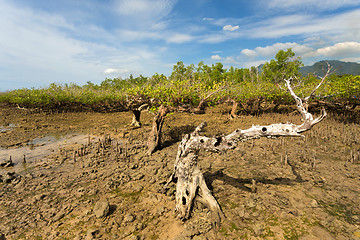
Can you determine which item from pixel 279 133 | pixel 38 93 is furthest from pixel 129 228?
pixel 38 93

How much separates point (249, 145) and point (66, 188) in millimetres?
8961

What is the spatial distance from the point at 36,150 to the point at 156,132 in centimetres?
735

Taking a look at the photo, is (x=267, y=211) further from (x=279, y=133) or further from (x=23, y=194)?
(x=23, y=194)

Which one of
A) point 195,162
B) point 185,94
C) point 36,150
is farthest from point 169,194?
point 36,150

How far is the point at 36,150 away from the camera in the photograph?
10281mm

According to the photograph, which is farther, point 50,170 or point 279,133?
point 50,170

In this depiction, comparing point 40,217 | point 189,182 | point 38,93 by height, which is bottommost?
point 40,217

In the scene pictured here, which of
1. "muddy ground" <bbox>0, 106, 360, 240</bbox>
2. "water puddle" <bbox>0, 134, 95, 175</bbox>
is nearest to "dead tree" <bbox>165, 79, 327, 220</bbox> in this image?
"muddy ground" <bbox>0, 106, 360, 240</bbox>

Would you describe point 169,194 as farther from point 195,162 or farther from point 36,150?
point 36,150

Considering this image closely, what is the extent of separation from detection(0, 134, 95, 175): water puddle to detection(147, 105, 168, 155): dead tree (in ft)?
13.8

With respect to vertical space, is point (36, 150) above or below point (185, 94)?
below

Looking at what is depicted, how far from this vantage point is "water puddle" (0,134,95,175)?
8.65m

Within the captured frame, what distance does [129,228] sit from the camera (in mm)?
4492

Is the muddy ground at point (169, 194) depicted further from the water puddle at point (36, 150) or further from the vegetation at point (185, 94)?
the vegetation at point (185, 94)
